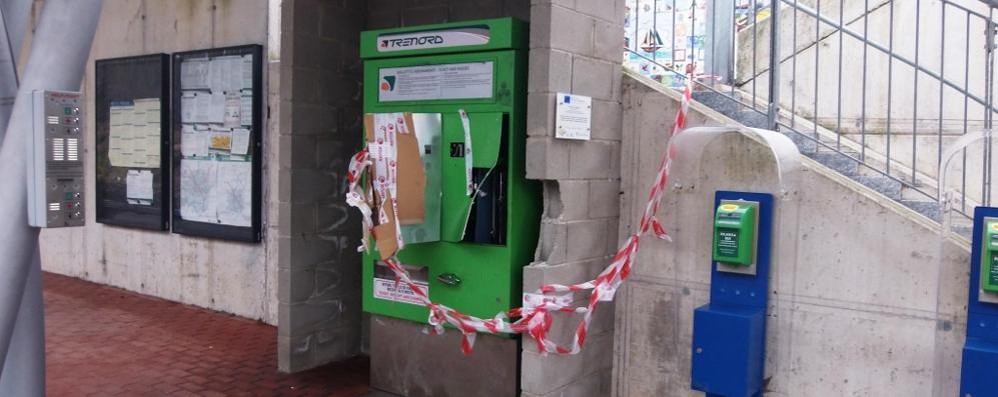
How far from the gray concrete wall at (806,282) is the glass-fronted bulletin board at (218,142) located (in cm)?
358

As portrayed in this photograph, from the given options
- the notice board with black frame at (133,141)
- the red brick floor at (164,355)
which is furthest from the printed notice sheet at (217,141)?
the red brick floor at (164,355)

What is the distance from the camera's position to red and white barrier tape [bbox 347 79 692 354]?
4.31 m

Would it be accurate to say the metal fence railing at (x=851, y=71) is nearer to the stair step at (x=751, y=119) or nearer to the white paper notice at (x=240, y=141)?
the stair step at (x=751, y=119)

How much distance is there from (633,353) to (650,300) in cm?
34

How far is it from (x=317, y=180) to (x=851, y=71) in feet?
13.6

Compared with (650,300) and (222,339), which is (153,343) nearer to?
(222,339)

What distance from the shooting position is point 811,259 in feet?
13.8

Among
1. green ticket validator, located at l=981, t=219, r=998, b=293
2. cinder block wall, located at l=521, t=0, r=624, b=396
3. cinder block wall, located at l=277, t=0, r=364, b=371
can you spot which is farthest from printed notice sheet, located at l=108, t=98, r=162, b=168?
green ticket validator, located at l=981, t=219, r=998, b=293

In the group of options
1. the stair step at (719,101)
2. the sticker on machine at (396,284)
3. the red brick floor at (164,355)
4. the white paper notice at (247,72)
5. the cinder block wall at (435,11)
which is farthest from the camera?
the white paper notice at (247,72)

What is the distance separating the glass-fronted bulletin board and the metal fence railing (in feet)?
11.1

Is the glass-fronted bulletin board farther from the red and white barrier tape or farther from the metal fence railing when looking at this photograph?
the metal fence railing

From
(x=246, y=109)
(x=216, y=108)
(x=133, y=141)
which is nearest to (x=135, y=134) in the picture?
(x=133, y=141)

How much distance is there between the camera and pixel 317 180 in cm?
580

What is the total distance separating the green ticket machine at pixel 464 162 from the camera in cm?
459
